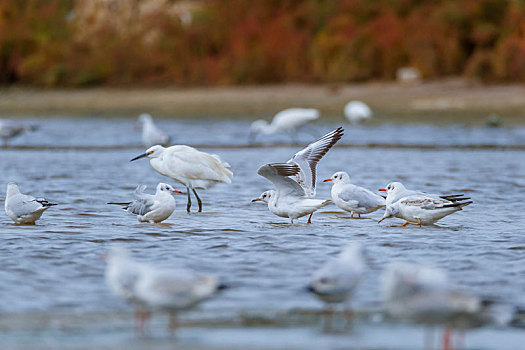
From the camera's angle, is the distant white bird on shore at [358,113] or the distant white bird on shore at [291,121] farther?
the distant white bird on shore at [358,113]

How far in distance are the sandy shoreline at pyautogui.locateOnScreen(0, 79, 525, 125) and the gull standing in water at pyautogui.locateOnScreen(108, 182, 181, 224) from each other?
47.1 feet

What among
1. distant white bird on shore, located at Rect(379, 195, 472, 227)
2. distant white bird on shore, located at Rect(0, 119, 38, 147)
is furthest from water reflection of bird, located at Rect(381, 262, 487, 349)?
distant white bird on shore, located at Rect(0, 119, 38, 147)

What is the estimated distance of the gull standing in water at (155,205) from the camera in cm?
845

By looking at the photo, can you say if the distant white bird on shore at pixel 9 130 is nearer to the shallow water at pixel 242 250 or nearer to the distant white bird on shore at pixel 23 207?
the shallow water at pixel 242 250

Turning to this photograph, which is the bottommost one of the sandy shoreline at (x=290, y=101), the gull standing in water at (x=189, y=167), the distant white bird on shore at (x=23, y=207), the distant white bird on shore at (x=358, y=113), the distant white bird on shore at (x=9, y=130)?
the distant white bird on shore at (x=23, y=207)

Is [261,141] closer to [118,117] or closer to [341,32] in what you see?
[118,117]

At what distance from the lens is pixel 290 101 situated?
2739 centimetres

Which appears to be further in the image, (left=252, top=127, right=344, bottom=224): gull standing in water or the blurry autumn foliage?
the blurry autumn foliage

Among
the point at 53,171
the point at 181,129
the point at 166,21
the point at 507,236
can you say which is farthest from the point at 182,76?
the point at 507,236

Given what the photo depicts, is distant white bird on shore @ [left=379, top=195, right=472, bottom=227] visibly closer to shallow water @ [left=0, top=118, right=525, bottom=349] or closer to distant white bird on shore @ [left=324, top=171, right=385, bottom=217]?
shallow water @ [left=0, top=118, right=525, bottom=349]

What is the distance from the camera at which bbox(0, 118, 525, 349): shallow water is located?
5.04 m

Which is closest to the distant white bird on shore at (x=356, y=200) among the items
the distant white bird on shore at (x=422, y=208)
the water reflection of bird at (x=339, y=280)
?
the distant white bird on shore at (x=422, y=208)

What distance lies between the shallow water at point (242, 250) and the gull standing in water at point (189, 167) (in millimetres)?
355

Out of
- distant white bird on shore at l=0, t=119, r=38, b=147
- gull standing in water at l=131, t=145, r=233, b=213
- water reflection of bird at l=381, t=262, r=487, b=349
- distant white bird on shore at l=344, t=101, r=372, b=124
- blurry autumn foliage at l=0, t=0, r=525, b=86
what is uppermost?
blurry autumn foliage at l=0, t=0, r=525, b=86
